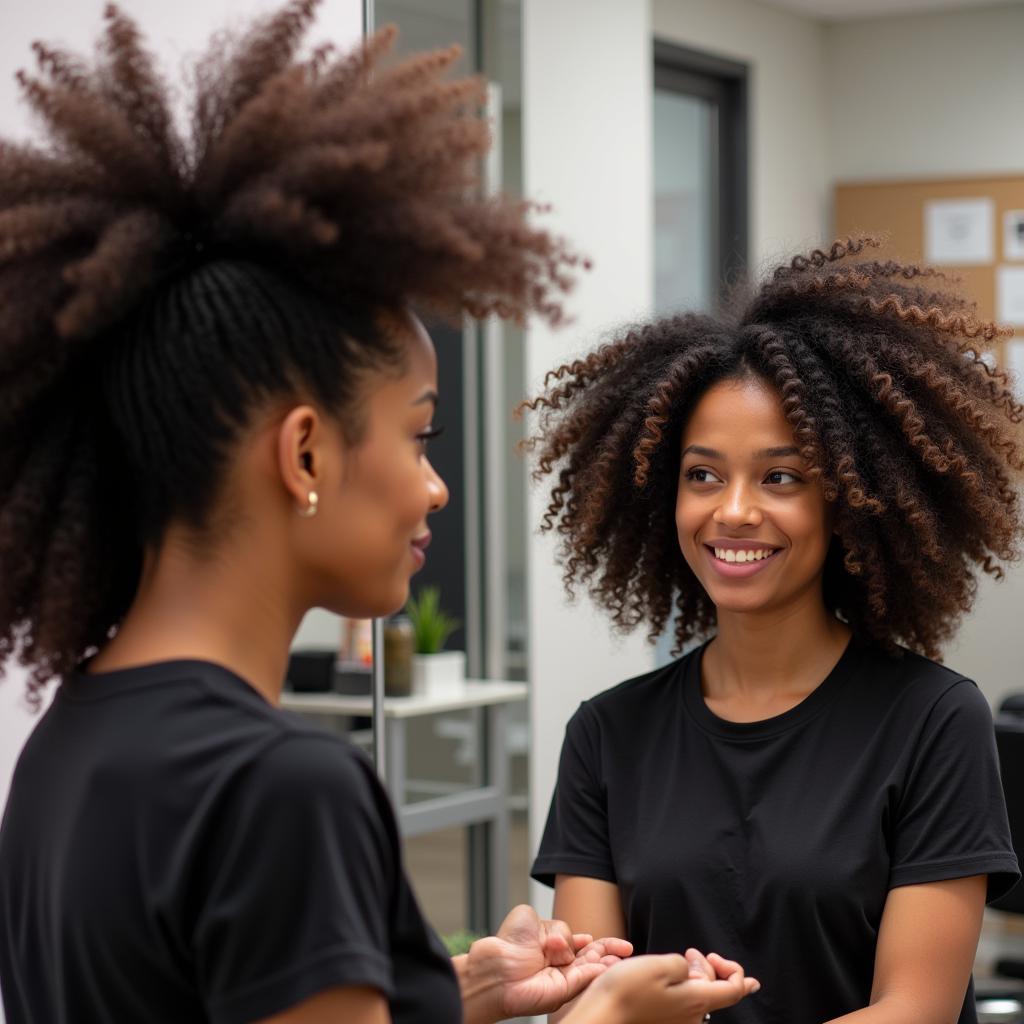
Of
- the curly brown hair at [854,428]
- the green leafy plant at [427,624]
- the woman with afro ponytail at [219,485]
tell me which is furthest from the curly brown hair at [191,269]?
the green leafy plant at [427,624]

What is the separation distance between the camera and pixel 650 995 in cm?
116

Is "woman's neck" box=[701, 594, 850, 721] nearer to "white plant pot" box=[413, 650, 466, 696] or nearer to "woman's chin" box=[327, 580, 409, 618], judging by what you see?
"woman's chin" box=[327, 580, 409, 618]

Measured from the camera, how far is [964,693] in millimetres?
→ 1642

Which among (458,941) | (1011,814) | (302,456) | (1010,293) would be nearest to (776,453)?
(302,456)

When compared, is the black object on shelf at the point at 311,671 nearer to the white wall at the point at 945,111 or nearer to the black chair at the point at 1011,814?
the black chair at the point at 1011,814

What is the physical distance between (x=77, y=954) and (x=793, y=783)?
0.91 metres

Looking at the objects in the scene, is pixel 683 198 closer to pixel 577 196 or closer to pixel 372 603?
pixel 577 196

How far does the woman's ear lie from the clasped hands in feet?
1.43

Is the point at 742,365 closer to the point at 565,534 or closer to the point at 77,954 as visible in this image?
the point at 565,534

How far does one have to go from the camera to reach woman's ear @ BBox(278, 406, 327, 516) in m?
0.97

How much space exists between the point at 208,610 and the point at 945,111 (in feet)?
17.1

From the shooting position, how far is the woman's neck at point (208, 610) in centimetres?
98

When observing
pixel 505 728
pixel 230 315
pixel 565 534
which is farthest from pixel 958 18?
pixel 230 315

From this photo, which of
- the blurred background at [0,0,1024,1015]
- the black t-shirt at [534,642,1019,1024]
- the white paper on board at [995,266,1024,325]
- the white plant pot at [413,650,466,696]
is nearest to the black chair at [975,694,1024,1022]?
the blurred background at [0,0,1024,1015]
